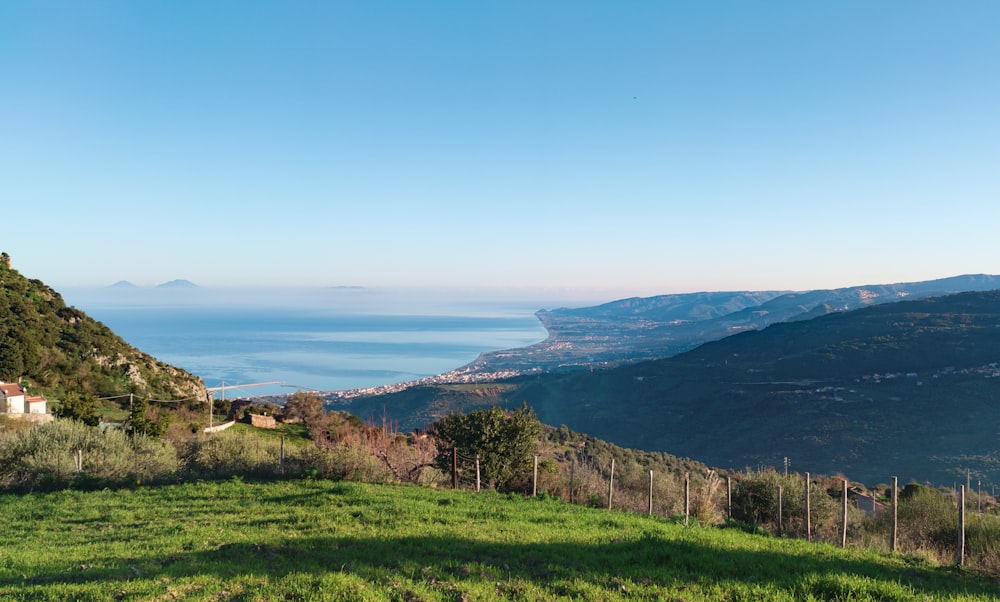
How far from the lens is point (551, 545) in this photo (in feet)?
26.1

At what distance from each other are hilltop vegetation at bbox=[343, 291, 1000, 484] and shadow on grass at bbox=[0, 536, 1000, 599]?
43.5 meters

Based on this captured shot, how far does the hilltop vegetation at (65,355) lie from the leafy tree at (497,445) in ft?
90.0

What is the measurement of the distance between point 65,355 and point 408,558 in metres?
44.0

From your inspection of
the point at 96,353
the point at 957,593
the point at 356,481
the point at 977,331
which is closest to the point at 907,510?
the point at 957,593

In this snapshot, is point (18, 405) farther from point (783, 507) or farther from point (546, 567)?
point (783, 507)

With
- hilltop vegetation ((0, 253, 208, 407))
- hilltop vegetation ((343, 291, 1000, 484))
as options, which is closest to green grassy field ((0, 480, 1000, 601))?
hilltop vegetation ((0, 253, 208, 407))

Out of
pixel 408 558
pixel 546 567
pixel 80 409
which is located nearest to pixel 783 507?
pixel 546 567

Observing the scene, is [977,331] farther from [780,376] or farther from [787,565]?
[787,565]

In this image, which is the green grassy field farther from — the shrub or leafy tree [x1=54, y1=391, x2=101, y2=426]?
leafy tree [x1=54, y1=391, x2=101, y2=426]

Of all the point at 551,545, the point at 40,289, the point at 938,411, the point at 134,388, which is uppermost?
the point at 40,289

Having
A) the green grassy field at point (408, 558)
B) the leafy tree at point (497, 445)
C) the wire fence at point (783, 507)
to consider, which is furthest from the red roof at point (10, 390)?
the wire fence at point (783, 507)

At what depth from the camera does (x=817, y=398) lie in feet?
209

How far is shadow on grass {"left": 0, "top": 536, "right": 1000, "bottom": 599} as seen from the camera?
6.04 meters

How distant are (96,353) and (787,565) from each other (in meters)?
48.7
